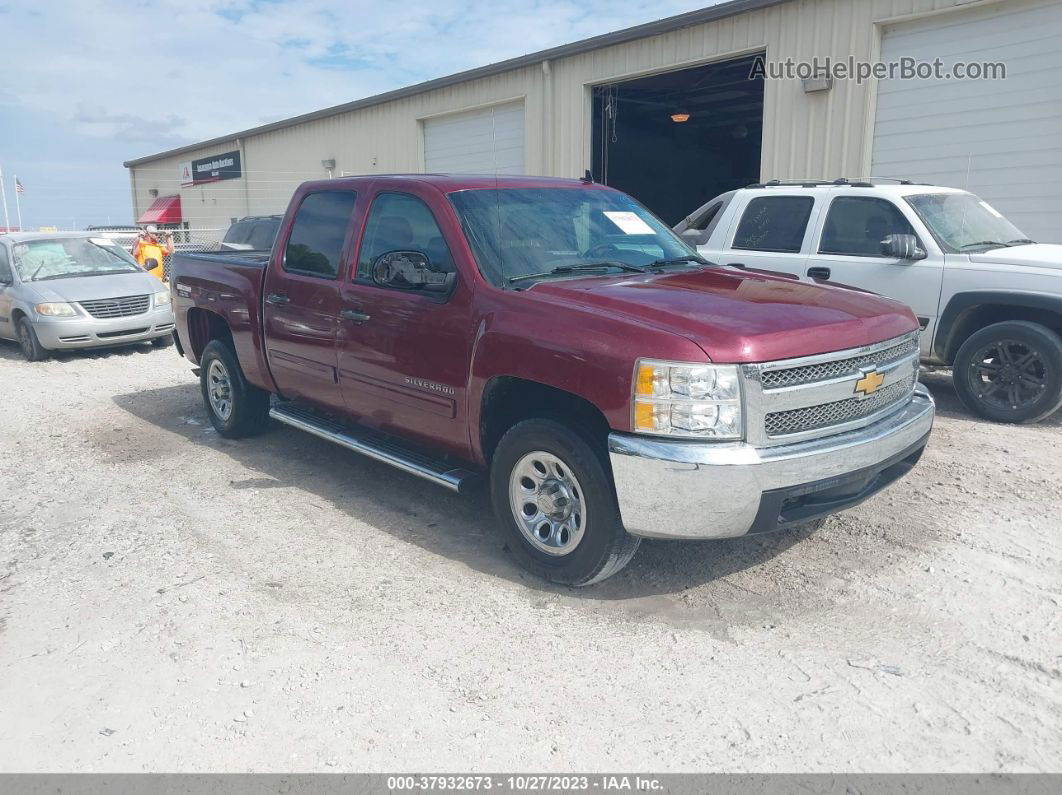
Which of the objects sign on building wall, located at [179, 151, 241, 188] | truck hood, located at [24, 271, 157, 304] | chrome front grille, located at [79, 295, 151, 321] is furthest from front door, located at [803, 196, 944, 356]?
sign on building wall, located at [179, 151, 241, 188]

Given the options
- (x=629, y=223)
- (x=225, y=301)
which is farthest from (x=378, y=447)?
(x=225, y=301)

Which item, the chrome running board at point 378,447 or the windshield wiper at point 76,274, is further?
the windshield wiper at point 76,274

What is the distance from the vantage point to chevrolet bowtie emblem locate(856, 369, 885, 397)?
3855 millimetres

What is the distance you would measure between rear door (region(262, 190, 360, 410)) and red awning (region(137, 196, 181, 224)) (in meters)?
33.9

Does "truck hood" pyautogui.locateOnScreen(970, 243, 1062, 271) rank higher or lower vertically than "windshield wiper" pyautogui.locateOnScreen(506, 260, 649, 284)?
lower

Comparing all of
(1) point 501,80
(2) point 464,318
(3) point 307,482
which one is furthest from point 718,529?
(1) point 501,80

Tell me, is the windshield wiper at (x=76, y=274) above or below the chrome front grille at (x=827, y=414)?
above

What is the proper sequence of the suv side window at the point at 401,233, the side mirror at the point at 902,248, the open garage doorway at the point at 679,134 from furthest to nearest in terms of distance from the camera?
the open garage doorway at the point at 679,134 < the side mirror at the point at 902,248 < the suv side window at the point at 401,233

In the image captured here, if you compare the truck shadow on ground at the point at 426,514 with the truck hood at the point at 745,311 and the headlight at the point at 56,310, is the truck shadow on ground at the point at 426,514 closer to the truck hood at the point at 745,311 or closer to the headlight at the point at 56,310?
the truck hood at the point at 745,311

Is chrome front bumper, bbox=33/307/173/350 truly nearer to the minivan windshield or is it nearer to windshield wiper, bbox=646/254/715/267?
the minivan windshield

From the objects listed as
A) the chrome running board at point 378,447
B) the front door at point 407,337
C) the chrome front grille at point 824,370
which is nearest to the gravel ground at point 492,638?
the chrome running board at point 378,447

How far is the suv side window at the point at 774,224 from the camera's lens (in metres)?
7.91

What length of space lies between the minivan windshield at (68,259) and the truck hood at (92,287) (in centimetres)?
26

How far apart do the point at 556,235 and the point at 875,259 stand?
4.00 meters
